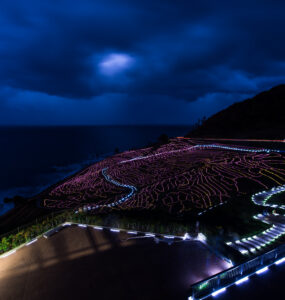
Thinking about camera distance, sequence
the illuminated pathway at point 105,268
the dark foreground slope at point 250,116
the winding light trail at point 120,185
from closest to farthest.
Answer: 1. the illuminated pathway at point 105,268
2. the winding light trail at point 120,185
3. the dark foreground slope at point 250,116

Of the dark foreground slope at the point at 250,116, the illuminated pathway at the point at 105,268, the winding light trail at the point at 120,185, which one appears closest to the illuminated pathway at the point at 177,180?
the winding light trail at the point at 120,185

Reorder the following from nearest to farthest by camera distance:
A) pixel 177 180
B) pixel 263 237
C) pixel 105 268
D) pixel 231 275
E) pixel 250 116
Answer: pixel 231 275, pixel 105 268, pixel 263 237, pixel 177 180, pixel 250 116

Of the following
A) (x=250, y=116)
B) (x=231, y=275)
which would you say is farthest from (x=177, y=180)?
(x=250, y=116)

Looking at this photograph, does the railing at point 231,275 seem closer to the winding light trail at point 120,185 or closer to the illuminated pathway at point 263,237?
the illuminated pathway at point 263,237

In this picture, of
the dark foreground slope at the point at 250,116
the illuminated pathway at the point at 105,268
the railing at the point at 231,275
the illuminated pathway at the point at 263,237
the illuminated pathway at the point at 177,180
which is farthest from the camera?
the dark foreground slope at the point at 250,116

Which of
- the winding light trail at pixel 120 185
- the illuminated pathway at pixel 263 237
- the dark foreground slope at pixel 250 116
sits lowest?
the illuminated pathway at pixel 263 237

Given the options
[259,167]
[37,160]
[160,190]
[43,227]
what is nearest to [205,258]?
[43,227]

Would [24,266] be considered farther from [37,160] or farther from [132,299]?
[37,160]

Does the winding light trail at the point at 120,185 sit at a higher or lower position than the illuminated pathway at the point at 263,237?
higher

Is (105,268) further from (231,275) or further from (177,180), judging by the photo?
(177,180)
